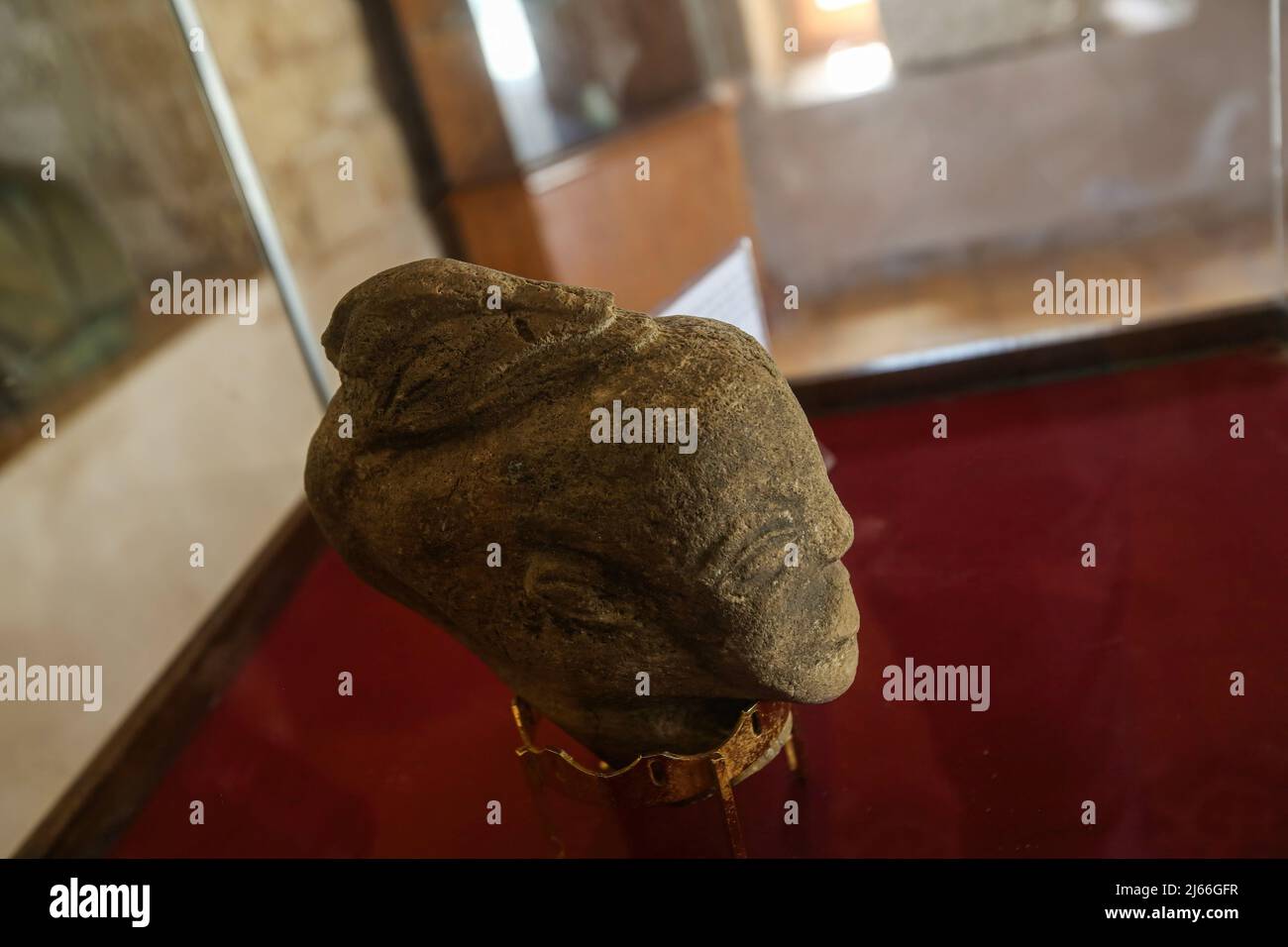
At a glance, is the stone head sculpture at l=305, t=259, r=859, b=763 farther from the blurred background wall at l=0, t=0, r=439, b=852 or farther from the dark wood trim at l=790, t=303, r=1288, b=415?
the dark wood trim at l=790, t=303, r=1288, b=415

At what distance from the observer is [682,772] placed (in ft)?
5.99

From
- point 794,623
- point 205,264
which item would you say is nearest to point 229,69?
point 205,264

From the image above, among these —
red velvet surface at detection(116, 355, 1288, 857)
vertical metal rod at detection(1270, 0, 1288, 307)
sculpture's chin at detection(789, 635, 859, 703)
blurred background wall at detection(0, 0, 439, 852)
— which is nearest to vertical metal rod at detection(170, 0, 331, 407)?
blurred background wall at detection(0, 0, 439, 852)

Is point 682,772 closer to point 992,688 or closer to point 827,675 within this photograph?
point 827,675

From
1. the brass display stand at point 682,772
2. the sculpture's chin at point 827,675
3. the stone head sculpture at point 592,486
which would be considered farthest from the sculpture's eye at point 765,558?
the brass display stand at point 682,772

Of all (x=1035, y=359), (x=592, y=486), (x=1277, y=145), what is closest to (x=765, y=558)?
(x=592, y=486)

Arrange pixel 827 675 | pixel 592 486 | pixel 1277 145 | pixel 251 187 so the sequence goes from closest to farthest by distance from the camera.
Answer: pixel 592 486 → pixel 827 675 → pixel 251 187 → pixel 1277 145

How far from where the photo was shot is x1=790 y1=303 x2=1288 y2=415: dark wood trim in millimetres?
3178

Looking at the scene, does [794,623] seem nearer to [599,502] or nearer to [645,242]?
[599,502]

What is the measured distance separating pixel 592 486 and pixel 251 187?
2.56m

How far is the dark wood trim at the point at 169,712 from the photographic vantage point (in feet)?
8.32

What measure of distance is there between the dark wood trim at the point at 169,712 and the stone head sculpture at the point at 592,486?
4.14 feet

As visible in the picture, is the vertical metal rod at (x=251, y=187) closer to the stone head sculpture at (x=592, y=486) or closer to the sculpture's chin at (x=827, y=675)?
the stone head sculpture at (x=592, y=486)

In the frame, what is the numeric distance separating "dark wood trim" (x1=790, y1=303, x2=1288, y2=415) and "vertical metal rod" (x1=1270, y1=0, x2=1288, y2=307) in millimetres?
142
